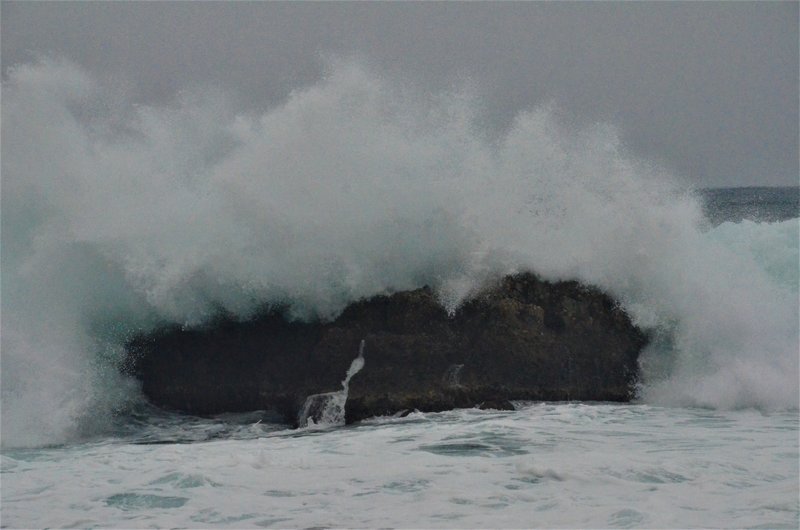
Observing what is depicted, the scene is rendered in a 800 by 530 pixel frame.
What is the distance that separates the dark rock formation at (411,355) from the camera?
28.6ft

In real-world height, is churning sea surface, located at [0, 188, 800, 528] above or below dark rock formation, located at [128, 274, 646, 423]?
below

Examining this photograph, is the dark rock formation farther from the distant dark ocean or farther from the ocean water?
the distant dark ocean

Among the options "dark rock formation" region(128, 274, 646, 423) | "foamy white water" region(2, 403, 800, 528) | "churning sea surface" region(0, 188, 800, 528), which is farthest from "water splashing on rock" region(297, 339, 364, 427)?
"foamy white water" region(2, 403, 800, 528)

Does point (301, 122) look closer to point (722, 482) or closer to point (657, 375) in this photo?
point (657, 375)

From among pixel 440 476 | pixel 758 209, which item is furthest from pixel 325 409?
pixel 758 209

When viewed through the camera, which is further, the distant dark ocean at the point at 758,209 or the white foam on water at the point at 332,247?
the distant dark ocean at the point at 758,209

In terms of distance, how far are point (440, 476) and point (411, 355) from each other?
8.35 ft

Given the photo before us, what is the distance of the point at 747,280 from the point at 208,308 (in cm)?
581

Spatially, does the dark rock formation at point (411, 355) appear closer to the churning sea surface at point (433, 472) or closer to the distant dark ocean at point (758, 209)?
the churning sea surface at point (433, 472)

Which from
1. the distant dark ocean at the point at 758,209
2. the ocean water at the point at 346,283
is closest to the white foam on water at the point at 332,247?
the ocean water at the point at 346,283

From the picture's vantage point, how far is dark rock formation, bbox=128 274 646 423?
873cm

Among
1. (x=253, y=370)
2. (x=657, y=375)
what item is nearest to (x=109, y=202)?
(x=253, y=370)

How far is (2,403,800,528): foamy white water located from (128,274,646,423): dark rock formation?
0.44 meters

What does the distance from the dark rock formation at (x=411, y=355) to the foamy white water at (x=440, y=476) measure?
438mm
